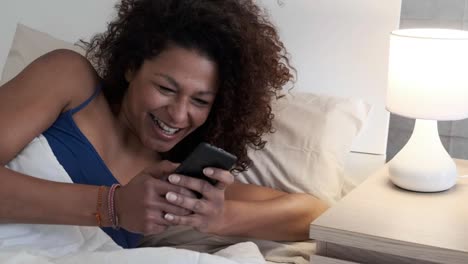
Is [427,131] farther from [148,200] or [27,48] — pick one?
[27,48]

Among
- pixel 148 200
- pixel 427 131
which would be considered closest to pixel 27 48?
pixel 148 200

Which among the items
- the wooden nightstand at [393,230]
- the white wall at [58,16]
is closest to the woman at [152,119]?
the wooden nightstand at [393,230]

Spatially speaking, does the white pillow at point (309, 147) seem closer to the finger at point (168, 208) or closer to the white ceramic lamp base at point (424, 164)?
the white ceramic lamp base at point (424, 164)

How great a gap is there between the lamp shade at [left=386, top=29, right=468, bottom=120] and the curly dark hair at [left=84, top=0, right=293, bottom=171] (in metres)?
0.26

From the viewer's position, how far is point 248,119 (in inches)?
53.7

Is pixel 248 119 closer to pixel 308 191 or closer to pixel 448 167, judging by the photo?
pixel 308 191

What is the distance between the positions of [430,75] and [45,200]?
72cm

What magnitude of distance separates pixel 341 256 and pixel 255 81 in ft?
1.28

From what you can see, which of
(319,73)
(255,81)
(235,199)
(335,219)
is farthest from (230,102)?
(319,73)

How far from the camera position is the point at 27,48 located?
5.67 ft

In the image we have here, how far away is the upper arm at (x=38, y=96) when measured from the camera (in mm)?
1165

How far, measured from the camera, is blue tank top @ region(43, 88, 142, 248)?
4.09 ft

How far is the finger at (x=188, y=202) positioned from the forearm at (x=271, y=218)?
167 mm

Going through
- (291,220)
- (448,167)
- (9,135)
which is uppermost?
(9,135)
